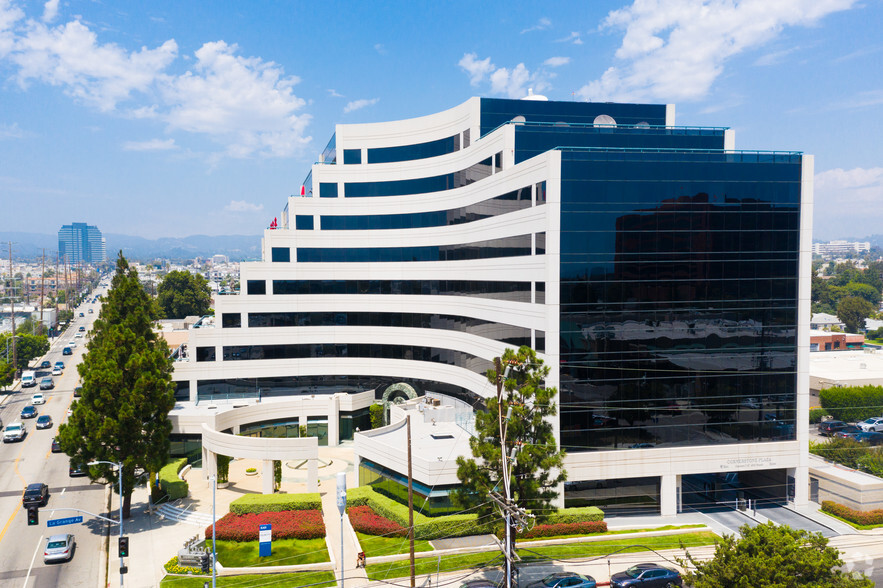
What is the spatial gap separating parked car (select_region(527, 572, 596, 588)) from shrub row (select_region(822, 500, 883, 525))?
76.1ft

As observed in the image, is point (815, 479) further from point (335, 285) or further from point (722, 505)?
point (335, 285)

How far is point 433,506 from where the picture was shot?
40.2 m

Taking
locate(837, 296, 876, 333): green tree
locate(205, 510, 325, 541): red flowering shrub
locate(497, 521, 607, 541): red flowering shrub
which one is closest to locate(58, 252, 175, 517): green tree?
locate(205, 510, 325, 541): red flowering shrub

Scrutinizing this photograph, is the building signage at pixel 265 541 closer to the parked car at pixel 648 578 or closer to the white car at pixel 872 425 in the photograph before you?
the parked car at pixel 648 578

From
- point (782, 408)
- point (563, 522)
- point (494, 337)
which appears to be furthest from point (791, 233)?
point (563, 522)

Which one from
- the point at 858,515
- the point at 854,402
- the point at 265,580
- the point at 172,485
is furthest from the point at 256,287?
the point at 854,402

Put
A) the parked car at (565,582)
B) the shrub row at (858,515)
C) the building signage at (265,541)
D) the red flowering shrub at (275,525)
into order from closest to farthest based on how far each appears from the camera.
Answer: the parked car at (565,582), the building signage at (265,541), the red flowering shrub at (275,525), the shrub row at (858,515)

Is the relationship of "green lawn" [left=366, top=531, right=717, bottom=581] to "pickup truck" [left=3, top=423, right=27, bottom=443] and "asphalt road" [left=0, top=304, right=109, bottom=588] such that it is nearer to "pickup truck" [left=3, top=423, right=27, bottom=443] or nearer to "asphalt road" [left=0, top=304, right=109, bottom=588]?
"asphalt road" [left=0, top=304, right=109, bottom=588]

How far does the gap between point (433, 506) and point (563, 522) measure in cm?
895

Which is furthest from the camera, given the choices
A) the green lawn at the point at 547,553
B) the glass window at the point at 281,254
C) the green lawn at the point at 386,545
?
the glass window at the point at 281,254

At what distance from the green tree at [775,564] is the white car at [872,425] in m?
54.9

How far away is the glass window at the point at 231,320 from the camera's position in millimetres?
62219

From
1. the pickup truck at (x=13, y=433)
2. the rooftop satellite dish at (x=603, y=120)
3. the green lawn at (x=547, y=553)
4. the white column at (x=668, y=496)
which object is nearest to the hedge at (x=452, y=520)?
the green lawn at (x=547, y=553)

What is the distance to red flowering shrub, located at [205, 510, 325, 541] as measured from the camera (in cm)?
3856
